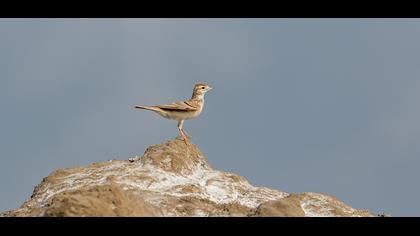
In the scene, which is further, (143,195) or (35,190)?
(35,190)

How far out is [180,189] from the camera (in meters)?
14.5

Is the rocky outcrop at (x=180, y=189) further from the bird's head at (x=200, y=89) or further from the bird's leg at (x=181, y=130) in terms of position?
the bird's head at (x=200, y=89)

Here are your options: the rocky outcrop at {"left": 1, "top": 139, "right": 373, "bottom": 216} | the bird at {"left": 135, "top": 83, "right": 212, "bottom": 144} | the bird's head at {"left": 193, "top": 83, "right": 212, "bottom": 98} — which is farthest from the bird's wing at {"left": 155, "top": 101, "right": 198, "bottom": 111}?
the rocky outcrop at {"left": 1, "top": 139, "right": 373, "bottom": 216}

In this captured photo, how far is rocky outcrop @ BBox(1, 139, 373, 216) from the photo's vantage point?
43.1 feet

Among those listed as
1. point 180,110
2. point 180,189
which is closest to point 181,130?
point 180,110

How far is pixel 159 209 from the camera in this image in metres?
12.7

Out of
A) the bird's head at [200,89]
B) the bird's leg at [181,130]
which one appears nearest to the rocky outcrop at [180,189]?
the bird's leg at [181,130]

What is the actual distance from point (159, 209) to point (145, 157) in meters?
3.61

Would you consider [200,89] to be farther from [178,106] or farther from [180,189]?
[180,189]

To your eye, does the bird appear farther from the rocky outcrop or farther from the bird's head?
the rocky outcrop

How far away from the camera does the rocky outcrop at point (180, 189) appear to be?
13125 millimetres

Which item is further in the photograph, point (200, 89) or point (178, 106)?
point (200, 89)
